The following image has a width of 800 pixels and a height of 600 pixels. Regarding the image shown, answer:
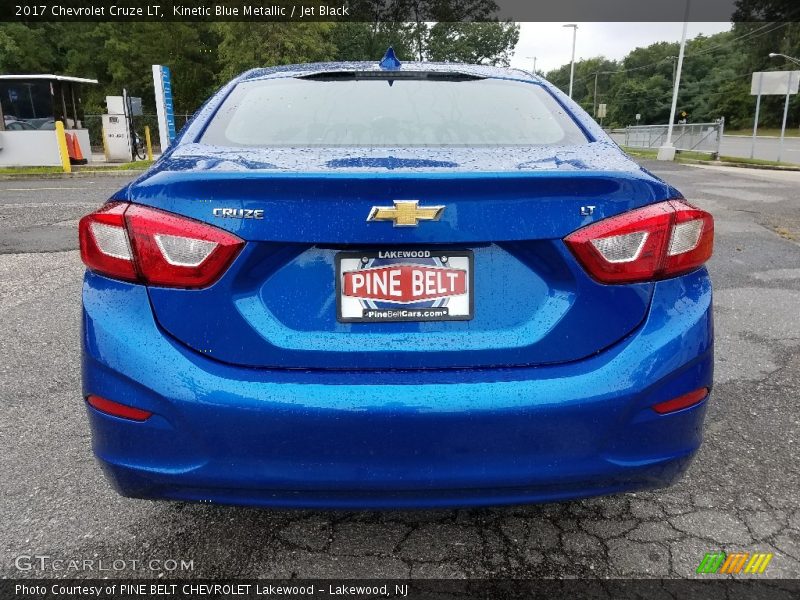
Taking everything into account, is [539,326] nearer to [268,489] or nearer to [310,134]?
[268,489]

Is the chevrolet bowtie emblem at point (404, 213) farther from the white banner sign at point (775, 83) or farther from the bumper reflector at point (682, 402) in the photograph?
the white banner sign at point (775, 83)

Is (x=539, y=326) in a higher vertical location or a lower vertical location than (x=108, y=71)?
lower

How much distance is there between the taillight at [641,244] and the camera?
1637 millimetres

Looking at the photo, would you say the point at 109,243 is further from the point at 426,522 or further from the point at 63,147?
the point at 63,147

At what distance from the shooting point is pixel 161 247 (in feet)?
5.31

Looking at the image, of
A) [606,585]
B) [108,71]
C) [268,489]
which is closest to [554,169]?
[268,489]

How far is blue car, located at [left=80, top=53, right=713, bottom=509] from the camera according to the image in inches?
62.5

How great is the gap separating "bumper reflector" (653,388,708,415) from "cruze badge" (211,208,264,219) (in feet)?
3.79

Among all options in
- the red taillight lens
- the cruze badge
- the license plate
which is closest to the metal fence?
the license plate

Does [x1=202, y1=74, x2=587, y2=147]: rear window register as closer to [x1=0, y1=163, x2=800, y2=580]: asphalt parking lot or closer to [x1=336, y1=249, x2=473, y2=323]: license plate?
[x1=336, y1=249, x2=473, y2=323]: license plate

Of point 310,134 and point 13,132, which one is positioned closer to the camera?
point 310,134

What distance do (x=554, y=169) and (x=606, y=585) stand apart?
1277 millimetres

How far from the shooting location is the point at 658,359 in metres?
1.67

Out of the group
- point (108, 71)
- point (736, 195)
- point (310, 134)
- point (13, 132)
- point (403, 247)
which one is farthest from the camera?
point (108, 71)
